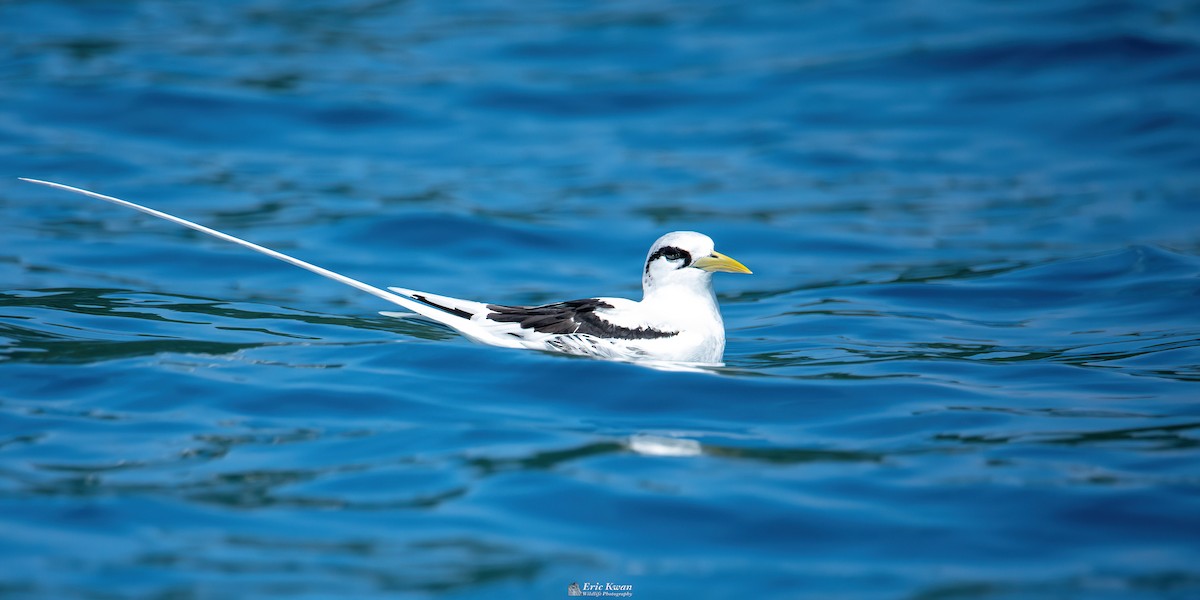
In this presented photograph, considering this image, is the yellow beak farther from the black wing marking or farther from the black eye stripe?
the black wing marking

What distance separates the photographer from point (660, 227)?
1744 centimetres

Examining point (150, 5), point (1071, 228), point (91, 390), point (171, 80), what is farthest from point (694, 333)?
point (150, 5)

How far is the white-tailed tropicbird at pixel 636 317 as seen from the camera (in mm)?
10359

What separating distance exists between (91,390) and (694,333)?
187 inches

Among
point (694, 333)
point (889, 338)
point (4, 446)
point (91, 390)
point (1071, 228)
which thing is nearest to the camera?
point (4, 446)

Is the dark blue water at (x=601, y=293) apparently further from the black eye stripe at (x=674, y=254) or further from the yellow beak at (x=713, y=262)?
Answer: the black eye stripe at (x=674, y=254)

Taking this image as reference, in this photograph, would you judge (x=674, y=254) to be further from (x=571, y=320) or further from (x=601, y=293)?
(x=601, y=293)

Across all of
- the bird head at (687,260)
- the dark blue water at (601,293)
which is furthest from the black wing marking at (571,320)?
the bird head at (687,260)

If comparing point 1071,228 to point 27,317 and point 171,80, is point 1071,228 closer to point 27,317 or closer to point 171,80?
point 27,317

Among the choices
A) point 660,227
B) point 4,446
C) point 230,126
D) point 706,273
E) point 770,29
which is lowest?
point 4,446

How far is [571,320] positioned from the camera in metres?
10.4

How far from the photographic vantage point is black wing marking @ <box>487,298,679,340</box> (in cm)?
1034

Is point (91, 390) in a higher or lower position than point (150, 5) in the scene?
lower

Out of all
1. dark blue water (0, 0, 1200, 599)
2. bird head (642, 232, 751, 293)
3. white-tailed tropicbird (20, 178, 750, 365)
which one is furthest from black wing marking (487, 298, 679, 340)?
bird head (642, 232, 751, 293)
